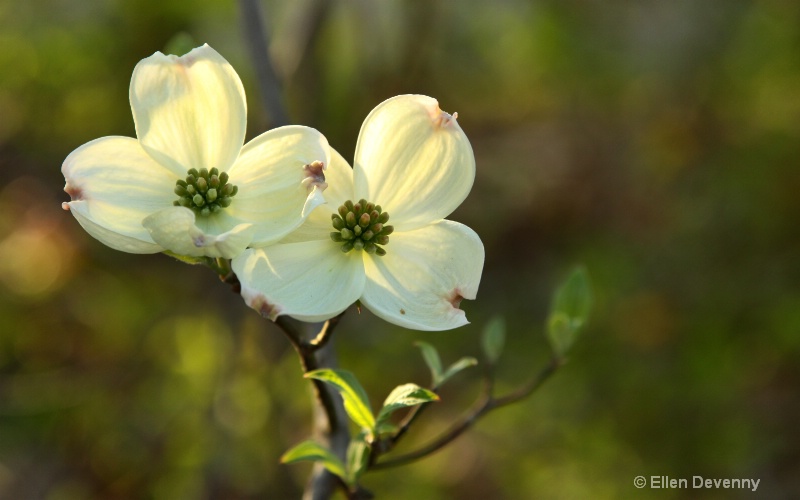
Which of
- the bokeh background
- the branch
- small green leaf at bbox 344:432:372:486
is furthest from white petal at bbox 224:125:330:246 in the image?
the bokeh background

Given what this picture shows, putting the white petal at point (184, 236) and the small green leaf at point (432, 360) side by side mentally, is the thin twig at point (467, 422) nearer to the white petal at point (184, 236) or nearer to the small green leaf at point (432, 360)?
the small green leaf at point (432, 360)

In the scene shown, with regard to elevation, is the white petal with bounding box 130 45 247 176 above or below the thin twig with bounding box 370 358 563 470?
above

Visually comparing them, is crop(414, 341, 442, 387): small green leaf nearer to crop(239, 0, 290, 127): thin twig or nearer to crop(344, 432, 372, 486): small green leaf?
crop(344, 432, 372, 486): small green leaf

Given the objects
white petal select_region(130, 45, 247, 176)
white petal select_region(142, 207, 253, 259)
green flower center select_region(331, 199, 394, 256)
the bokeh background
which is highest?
white petal select_region(130, 45, 247, 176)

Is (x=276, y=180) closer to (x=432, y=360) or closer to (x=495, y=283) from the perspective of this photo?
(x=432, y=360)

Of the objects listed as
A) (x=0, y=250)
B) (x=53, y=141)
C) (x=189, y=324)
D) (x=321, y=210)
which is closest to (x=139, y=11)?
(x=53, y=141)

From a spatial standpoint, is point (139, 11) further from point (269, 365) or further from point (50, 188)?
point (269, 365)

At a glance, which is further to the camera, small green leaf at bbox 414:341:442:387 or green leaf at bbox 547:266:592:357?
green leaf at bbox 547:266:592:357

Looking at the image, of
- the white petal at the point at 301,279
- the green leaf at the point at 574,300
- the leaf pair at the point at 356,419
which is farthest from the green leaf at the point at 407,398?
the green leaf at the point at 574,300
